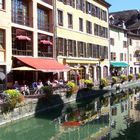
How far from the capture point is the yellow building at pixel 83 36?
46375 mm

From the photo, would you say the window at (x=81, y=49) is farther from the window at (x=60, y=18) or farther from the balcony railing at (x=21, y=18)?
the balcony railing at (x=21, y=18)

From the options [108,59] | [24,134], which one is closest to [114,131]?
[24,134]

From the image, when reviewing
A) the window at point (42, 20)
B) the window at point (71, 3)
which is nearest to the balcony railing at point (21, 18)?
the window at point (42, 20)

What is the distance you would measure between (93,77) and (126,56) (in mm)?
19582

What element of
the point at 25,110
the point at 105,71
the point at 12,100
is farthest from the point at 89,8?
the point at 12,100

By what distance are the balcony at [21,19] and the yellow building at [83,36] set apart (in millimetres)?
5469

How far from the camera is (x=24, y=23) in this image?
38.7 metres

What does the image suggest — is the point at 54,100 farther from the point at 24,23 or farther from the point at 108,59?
the point at 108,59

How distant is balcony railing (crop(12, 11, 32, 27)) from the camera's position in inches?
1457

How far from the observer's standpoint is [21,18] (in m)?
38.4

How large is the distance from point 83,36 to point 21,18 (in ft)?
52.7

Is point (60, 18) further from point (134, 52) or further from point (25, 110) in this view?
point (134, 52)

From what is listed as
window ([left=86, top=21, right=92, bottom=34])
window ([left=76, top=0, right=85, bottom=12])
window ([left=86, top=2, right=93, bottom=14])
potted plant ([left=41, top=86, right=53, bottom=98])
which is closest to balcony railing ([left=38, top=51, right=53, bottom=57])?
potted plant ([left=41, top=86, right=53, bottom=98])

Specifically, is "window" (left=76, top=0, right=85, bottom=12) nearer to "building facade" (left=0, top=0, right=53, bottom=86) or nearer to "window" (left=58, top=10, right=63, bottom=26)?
"window" (left=58, top=10, right=63, bottom=26)
